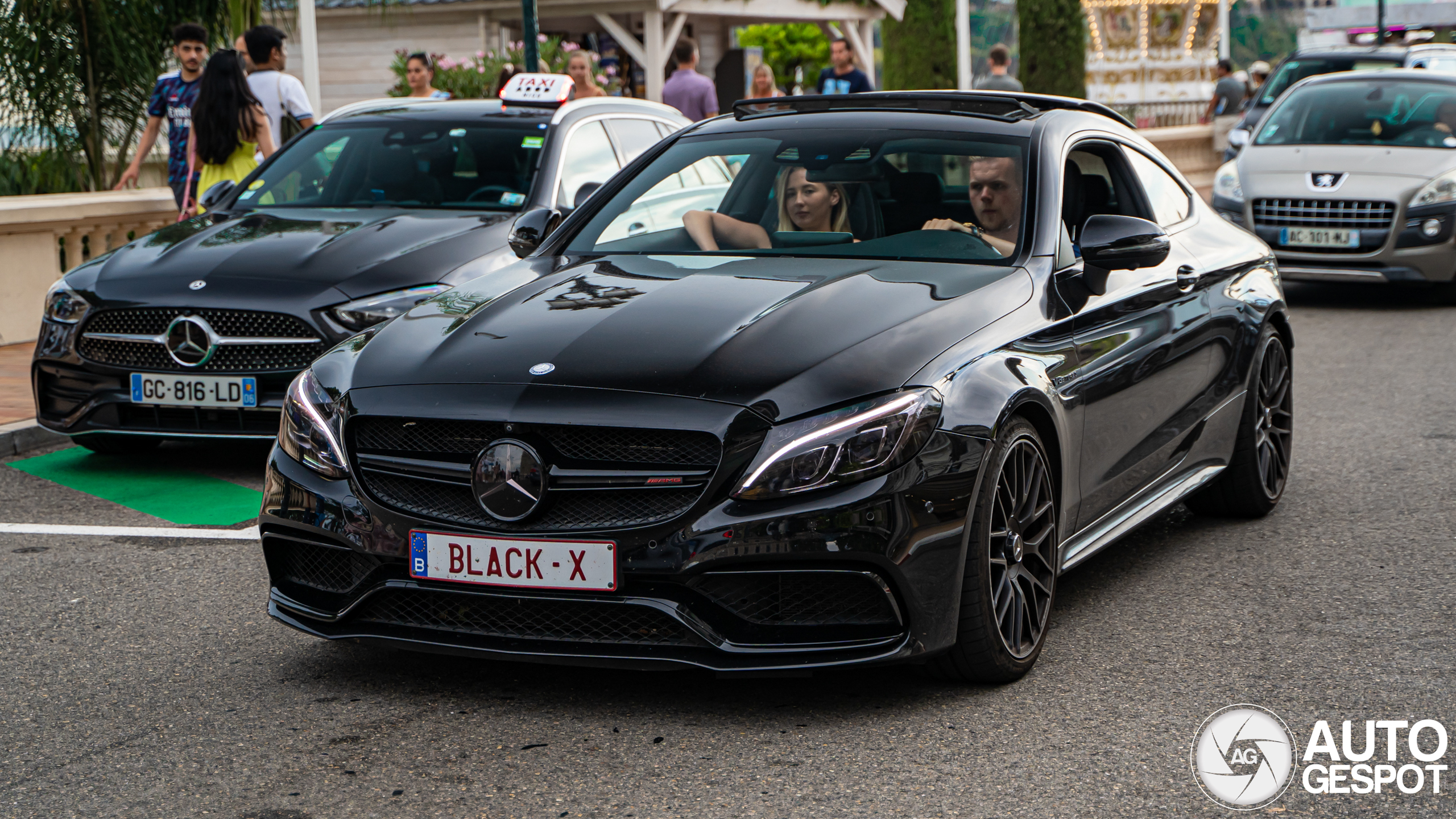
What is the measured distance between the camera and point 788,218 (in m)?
5.15

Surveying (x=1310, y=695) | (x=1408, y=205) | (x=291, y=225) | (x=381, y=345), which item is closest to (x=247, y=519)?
(x=291, y=225)

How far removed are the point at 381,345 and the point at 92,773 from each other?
51.1 inches

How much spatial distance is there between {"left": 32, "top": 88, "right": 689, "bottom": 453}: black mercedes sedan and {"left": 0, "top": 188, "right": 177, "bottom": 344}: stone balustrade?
3382 mm

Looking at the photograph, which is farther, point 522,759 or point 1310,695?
point 1310,695

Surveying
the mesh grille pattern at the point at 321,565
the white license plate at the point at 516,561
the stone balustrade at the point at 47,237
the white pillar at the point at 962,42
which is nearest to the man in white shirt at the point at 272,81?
the stone balustrade at the point at 47,237

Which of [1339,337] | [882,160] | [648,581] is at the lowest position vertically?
[1339,337]

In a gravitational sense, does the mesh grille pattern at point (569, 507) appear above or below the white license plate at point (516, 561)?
above

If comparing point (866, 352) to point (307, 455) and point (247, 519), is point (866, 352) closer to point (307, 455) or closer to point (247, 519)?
point (307, 455)

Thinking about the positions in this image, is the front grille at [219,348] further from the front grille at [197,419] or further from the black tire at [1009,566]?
the black tire at [1009,566]

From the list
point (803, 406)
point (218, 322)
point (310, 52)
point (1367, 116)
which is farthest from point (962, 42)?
point (803, 406)

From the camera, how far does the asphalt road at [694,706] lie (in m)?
3.51

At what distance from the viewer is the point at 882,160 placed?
511 cm

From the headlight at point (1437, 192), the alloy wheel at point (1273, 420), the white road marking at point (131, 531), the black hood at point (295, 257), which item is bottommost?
the white road marking at point (131, 531)

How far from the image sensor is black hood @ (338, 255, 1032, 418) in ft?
12.7
